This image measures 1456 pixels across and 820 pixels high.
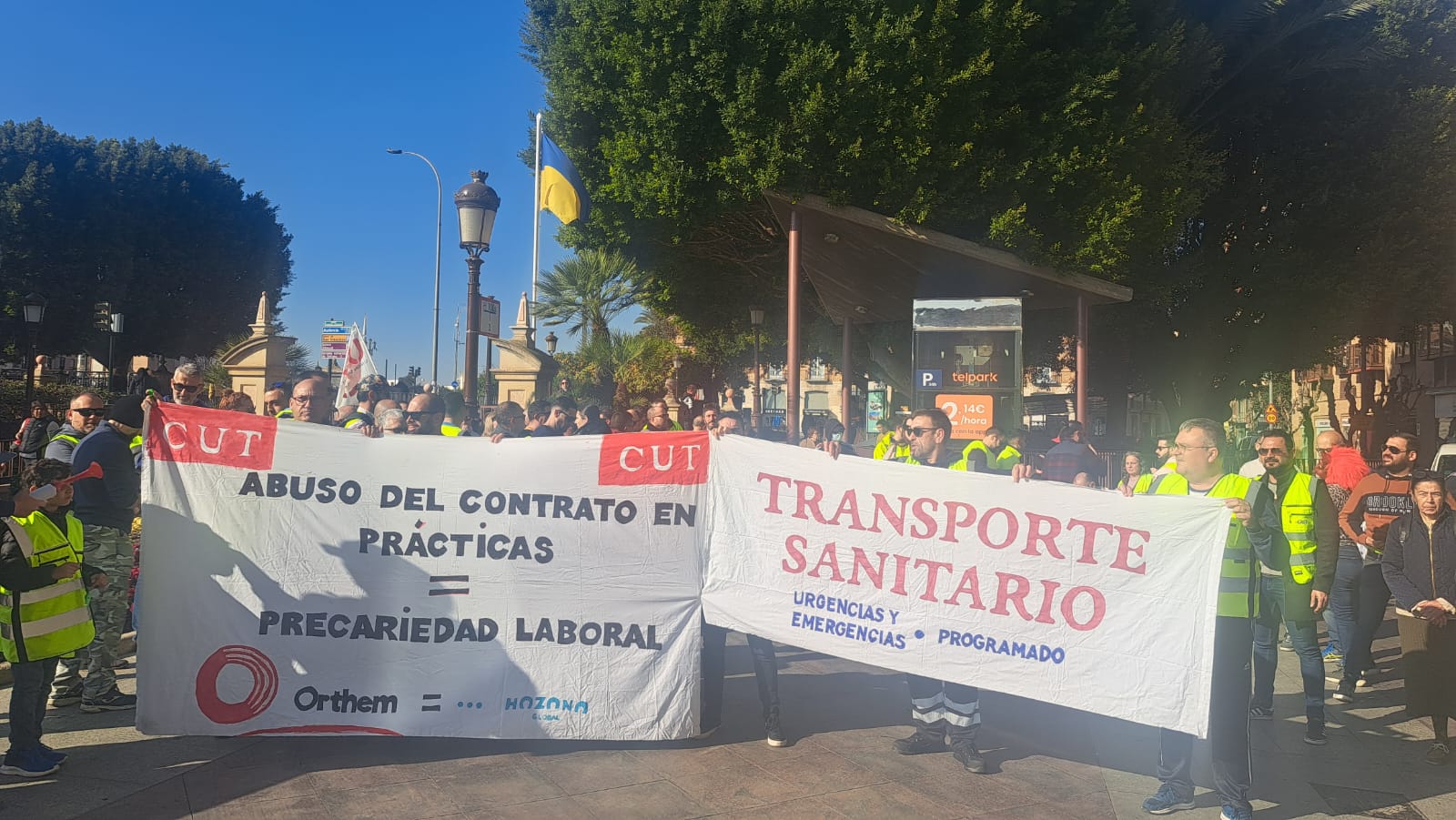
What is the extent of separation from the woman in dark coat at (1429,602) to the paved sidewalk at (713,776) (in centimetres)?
33

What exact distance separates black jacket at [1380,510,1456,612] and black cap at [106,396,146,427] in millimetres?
7354

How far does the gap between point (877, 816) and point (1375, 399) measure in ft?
139

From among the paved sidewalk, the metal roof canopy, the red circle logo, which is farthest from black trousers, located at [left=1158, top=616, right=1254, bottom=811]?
the metal roof canopy

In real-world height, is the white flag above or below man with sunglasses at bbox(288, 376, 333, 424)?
above

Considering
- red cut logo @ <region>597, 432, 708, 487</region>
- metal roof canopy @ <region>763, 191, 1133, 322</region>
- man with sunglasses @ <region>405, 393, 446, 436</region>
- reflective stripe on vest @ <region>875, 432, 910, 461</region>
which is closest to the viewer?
red cut logo @ <region>597, 432, 708, 487</region>

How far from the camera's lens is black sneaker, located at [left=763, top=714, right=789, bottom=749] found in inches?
205

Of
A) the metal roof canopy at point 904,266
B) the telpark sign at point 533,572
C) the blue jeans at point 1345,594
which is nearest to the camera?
the telpark sign at point 533,572

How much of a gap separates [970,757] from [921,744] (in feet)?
1.11

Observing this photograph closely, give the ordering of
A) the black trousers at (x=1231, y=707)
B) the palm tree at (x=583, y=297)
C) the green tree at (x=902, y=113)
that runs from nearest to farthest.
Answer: the black trousers at (x=1231, y=707), the green tree at (x=902, y=113), the palm tree at (x=583, y=297)

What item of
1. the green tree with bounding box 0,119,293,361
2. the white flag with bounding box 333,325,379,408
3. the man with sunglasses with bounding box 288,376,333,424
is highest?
the green tree with bounding box 0,119,293,361

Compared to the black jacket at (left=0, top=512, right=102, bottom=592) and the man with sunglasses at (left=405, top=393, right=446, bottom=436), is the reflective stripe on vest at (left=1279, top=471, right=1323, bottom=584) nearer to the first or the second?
the man with sunglasses at (left=405, top=393, right=446, bottom=436)

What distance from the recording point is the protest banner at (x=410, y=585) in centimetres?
487

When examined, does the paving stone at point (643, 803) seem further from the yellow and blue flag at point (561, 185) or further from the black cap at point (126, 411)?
the yellow and blue flag at point (561, 185)

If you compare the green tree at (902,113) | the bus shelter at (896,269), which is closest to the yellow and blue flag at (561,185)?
the green tree at (902,113)
